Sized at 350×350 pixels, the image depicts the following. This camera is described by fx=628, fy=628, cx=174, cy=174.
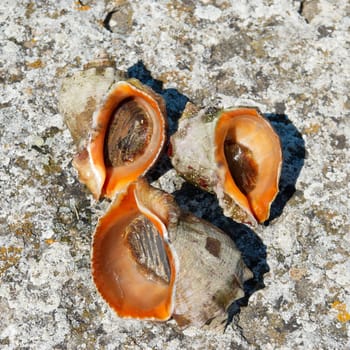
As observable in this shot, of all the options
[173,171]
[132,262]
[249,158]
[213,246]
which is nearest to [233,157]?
[249,158]

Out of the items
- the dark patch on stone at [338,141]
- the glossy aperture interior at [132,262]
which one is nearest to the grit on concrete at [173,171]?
the dark patch on stone at [338,141]

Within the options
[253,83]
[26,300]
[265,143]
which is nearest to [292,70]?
[253,83]

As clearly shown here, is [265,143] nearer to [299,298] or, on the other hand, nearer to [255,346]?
[299,298]

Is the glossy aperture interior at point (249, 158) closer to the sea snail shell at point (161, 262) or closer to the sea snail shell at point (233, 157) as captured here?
the sea snail shell at point (233, 157)

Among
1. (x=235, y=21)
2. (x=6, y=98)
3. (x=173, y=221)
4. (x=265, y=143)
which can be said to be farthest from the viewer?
(x=235, y=21)

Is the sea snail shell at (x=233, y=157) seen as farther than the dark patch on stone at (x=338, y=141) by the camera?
No

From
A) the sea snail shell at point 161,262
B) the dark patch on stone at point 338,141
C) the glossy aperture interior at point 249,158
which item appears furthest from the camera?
the dark patch on stone at point 338,141

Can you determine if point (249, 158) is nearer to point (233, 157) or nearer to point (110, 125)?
point (233, 157)
